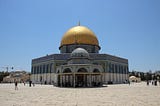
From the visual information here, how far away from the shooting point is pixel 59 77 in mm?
39188

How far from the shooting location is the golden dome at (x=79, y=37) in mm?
47425

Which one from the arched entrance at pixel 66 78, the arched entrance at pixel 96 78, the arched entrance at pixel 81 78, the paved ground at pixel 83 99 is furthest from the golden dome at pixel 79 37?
the paved ground at pixel 83 99

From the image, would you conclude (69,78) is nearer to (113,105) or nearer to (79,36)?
(79,36)

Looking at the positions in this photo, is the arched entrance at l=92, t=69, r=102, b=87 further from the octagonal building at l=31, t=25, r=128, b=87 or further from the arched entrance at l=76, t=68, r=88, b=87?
the arched entrance at l=76, t=68, r=88, b=87

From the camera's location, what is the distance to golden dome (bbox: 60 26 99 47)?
47.4m

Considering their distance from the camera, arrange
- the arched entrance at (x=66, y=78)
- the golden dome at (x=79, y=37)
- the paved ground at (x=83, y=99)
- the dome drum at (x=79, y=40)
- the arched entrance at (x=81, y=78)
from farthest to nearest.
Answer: the golden dome at (x=79, y=37), the dome drum at (x=79, y=40), the arched entrance at (x=66, y=78), the arched entrance at (x=81, y=78), the paved ground at (x=83, y=99)

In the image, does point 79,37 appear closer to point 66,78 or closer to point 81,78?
point 66,78

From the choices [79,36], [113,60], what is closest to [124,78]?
[113,60]

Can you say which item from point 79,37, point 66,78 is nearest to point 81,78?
point 66,78

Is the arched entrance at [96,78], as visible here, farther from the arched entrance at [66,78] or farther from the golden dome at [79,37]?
the golden dome at [79,37]

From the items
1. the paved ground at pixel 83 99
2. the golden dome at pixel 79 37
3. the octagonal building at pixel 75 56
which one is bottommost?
the paved ground at pixel 83 99

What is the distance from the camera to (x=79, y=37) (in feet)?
156

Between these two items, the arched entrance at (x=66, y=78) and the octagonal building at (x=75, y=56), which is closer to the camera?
the arched entrance at (x=66, y=78)

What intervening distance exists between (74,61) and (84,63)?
6.54 ft
